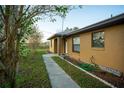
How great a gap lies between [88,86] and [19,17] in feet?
12.1

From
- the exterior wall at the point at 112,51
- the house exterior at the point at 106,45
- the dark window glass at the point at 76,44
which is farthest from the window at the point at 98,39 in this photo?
the dark window glass at the point at 76,44

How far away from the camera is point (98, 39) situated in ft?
39.7

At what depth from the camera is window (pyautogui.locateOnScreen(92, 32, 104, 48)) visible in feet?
38.2

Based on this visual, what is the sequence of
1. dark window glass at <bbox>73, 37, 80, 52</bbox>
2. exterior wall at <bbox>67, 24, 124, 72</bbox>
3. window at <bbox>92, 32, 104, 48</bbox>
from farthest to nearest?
dark window glass at <bbox>73, 37, 80, 52</bbox>
window at <bbox>92, 32, 104, 48</bbox>
exterior wall at <bbox>67, 24, 124, 72</bbox>

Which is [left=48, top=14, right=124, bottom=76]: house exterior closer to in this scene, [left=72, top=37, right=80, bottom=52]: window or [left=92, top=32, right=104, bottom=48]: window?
[left=92, top=32, right=104, bottom=48]: window

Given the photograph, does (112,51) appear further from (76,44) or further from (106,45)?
(76,44)

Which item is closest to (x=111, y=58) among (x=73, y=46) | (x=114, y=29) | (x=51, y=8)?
(x=114, y=29)

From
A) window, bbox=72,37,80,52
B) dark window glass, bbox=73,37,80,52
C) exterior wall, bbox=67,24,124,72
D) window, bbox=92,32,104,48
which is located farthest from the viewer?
window, bbox=72,37,80,52

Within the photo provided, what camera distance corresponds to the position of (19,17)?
5266 millimetres

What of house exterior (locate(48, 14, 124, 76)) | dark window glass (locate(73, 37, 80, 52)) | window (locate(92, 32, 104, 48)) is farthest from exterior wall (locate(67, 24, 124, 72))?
dark window glass (locate(73, 37, 80, 52))

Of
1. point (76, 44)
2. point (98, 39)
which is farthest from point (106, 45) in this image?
point (76, 44)

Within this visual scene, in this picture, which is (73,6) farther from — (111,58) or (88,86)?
(111,58)

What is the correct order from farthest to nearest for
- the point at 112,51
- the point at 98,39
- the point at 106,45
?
1. the point at 98,39
2. the point at 106,45
3. the point at 112,51
